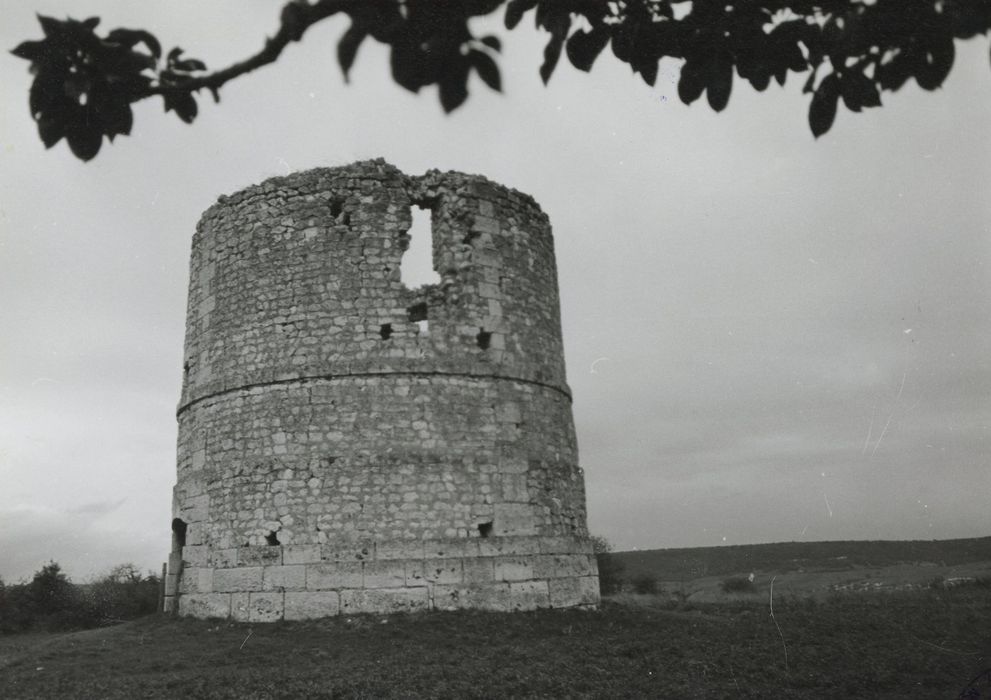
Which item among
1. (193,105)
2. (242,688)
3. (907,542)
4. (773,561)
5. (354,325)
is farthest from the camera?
(907,542)

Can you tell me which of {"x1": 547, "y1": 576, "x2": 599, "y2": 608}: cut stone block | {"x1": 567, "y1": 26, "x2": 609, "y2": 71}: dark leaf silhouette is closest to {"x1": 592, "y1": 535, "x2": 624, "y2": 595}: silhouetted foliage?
{"x1": 547, "y1": 576, "x2": 599, "y2": 608}: cut stone block

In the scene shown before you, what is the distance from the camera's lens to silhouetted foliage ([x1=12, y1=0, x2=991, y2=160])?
2371 mm

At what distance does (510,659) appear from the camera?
29.1ft

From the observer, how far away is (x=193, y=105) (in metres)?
2.97

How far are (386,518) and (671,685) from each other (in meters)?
4.45

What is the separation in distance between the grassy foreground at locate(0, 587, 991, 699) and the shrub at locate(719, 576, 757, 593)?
16.1 meters

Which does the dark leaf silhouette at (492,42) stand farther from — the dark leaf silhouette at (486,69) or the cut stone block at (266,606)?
the cut stone block at (266,606)

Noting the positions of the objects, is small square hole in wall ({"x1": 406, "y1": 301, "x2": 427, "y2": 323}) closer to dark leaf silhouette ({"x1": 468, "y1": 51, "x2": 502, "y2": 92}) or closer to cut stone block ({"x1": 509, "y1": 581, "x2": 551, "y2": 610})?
cut stone block ({"x1": 509, "y1": 581, "x2": 551, "y2": 610})

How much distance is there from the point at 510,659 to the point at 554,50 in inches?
299

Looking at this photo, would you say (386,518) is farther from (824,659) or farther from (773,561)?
(773,561)

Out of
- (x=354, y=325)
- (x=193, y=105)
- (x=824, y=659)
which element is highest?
(x=354, y=325)

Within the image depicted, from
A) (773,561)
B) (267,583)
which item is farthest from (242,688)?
(773,561)

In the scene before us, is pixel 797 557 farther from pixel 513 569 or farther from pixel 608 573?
pixel 513 569

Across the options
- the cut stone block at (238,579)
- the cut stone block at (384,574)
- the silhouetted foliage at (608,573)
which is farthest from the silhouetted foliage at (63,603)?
the silhouetted foliage at (608,573)
